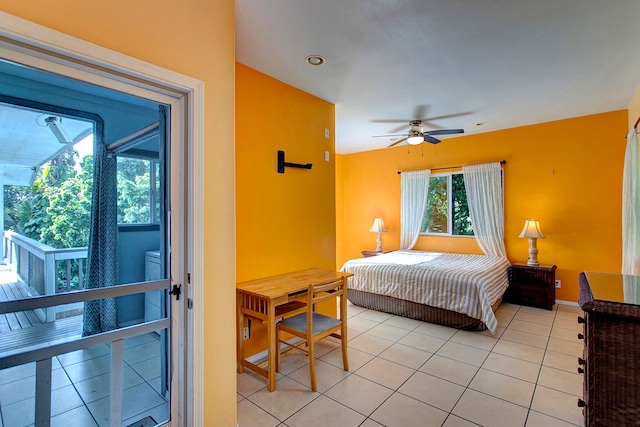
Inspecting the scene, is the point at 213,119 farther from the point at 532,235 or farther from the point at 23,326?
the point at 532,235

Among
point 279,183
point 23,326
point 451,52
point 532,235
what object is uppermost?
point 451,52

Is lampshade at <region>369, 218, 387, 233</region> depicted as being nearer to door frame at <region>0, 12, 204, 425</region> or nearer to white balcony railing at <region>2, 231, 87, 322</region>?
door frame at <region>0, 12, 204, 425</region>

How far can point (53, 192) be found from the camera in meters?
1.43

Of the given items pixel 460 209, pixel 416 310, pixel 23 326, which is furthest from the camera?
pixel 460 209

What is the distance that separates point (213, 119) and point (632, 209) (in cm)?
396

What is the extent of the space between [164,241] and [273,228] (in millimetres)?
1274

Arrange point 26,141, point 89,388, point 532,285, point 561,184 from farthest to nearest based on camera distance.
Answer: point 561,184 < point 532,285 < point 89,388 < point 26,141

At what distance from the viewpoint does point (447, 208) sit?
528cm

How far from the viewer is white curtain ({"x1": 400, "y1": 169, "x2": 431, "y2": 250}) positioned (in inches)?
212

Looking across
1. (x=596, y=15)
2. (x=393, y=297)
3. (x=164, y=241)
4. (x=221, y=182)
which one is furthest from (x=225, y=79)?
(x=393, y=297)

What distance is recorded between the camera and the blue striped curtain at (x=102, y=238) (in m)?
1.49

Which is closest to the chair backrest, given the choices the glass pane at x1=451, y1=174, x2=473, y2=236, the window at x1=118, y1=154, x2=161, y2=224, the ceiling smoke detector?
the window at x1=118, y1=154, x2=161, y2=224

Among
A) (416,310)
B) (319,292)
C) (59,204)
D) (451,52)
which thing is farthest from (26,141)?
(416,310)

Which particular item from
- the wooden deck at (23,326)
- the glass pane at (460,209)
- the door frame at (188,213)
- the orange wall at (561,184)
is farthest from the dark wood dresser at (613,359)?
the glass pane at (460,209)
